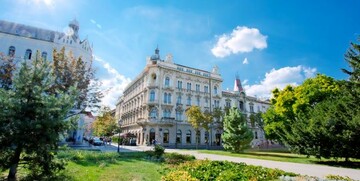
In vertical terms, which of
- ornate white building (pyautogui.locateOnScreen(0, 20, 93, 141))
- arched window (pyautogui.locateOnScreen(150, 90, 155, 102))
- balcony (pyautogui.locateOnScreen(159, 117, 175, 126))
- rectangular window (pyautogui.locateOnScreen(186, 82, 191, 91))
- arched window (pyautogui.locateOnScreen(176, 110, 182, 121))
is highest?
ornate white building (pyautogui.locateOnScreen(0, 20, 93, 141))

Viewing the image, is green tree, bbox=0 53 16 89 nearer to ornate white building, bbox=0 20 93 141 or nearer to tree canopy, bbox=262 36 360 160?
ornate white building, bbox=0 20 93 141

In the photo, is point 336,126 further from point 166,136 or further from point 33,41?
point 33,41

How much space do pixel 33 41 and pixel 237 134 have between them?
1379 inches

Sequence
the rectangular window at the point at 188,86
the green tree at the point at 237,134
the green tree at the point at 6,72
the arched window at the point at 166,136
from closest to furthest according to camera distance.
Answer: the green tree at the point at 6,72 < the green tree at the point at 237,134 < the arched window at the point at 166,136 < the rectangular window at the point at 188,86

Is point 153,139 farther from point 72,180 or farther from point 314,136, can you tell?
point 72,180

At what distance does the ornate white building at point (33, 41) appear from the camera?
32250 mm

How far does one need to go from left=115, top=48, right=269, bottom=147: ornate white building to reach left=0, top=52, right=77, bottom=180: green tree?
35.6 metres

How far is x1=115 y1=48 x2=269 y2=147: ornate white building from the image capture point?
43938 millimetres

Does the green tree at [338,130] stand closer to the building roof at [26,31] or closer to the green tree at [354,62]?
the green tree at [354,62]

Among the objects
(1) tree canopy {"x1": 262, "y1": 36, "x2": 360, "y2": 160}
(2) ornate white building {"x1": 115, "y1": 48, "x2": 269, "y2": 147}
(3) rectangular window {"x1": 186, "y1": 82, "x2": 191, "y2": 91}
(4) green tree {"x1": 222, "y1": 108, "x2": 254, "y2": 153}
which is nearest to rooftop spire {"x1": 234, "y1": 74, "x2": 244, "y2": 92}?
(2) ornate white building {"x1": 115, "y1": 48, "x2": 269, "y2": 147}

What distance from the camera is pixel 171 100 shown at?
46219 mm

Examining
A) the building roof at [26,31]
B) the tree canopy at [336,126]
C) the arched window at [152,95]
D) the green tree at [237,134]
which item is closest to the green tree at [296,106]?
the tree canopy at [336,126]

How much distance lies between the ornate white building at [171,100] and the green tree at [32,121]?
35.6 meters

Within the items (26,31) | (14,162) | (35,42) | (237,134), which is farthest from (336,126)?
(26,31)
